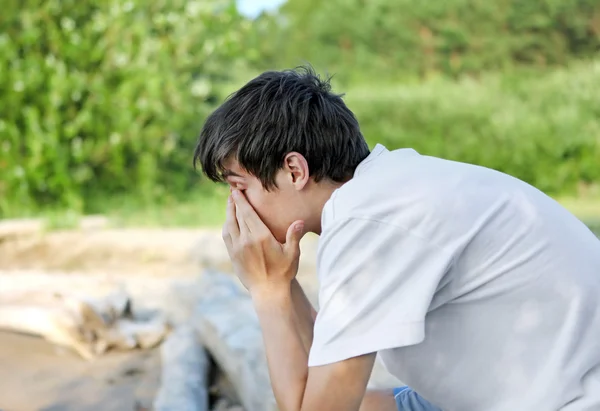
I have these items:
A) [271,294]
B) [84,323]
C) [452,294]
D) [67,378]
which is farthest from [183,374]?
[452,294]

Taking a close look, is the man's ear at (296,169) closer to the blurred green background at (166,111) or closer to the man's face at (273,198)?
→ the man's face at (273,198)

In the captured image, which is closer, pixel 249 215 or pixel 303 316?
pixel 249 215

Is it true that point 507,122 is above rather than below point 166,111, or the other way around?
below

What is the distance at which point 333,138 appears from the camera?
5.84 feet

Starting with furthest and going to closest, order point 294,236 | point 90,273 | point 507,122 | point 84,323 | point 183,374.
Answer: point 507,122
point 90,273
point 84,323
point 183,374
point 294,236

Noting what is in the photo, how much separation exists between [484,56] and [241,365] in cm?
1253

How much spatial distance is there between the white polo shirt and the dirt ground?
2.42 meters

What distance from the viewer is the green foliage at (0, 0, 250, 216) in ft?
30.2

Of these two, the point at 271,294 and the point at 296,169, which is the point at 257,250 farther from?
the point at 296,169

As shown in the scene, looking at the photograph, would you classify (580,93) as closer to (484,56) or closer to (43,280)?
(484,56)

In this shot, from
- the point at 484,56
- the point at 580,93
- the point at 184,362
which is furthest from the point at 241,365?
the point at 484,56

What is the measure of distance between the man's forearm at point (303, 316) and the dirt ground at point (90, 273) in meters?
1.77

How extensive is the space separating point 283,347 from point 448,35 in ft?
45.6

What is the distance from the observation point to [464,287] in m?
1.49
